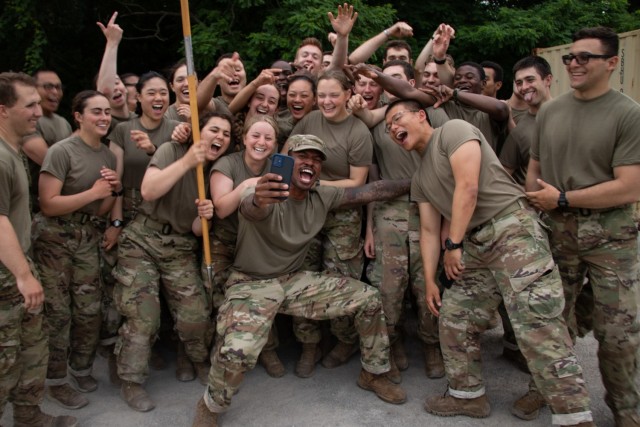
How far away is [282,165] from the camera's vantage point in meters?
3.83

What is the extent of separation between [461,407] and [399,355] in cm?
92

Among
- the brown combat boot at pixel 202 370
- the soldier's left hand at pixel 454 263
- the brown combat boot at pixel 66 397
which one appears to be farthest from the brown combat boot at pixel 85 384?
the soldier's left hand at pixel 454 263

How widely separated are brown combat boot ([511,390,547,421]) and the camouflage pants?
0.98 meters

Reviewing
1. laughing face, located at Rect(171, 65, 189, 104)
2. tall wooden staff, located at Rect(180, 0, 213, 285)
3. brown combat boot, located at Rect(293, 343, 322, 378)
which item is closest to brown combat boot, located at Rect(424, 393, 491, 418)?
brown combat boot, located at Rect(293, 343, 322, 378)

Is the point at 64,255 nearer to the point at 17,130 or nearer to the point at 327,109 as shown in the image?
the point at 17,130

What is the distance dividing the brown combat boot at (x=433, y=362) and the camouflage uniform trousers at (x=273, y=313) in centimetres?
58

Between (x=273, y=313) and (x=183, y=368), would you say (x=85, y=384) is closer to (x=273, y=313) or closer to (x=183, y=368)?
(x=183, y=368)

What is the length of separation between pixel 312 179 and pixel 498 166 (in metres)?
1.40

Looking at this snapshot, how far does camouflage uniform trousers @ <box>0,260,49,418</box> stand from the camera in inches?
148

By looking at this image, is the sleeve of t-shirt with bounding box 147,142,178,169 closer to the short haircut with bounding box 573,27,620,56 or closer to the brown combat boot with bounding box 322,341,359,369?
the brown combat boot with bounding box 322,341,359,369

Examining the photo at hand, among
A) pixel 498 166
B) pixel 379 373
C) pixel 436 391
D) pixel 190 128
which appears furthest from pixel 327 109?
pixel 436 391

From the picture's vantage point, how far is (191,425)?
14.1 feet

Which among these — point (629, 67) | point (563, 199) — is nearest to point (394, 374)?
point (563, 199)

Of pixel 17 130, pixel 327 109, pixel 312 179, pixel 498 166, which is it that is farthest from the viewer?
pixel 327 109
